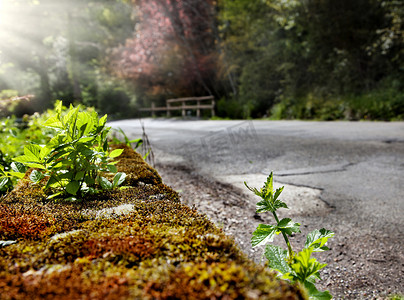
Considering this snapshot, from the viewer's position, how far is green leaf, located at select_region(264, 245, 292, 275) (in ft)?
3.06

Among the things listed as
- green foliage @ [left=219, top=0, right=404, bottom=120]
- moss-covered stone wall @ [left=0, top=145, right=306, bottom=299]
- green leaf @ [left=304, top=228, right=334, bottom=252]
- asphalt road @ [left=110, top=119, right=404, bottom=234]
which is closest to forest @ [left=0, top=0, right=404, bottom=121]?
green foliage @ [left=219, top=0, right=404, bottom=120]

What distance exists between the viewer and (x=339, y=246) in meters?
1.92

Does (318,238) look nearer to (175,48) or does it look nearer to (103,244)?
(103,244)

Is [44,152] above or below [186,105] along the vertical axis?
A: below

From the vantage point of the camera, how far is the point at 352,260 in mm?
1762

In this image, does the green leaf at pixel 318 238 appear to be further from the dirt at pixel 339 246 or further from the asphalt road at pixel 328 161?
the asphalt road at pixel 328 161

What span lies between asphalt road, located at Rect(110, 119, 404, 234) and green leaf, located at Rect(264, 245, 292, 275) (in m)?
1.47

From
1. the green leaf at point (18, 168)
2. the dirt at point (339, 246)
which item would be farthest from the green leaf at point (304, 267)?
the green leaf at point (18, 168)

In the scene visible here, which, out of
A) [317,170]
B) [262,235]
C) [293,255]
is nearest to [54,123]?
[262,235]

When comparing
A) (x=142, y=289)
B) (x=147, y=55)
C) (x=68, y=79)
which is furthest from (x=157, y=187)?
(x=68, y=79)

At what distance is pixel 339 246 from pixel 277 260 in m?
1.18

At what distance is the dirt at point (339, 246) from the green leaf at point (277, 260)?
0.45 m

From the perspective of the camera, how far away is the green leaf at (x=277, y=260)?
3.06 ft

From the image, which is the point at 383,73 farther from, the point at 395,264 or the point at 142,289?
the point at 142,289
